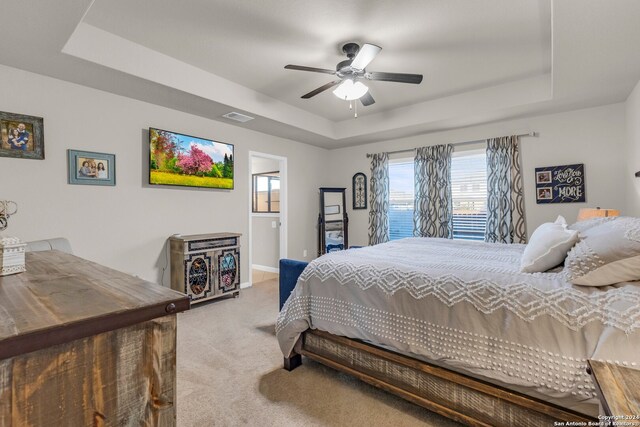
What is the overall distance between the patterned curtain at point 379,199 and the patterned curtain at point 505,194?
1.65 meters

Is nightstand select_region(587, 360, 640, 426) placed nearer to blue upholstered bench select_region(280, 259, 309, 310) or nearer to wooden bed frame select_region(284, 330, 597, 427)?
wooden bed frame select_region(284, 330, 597, 427)

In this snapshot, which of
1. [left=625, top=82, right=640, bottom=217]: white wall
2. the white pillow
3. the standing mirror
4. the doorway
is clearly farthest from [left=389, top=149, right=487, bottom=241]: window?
the white pillow

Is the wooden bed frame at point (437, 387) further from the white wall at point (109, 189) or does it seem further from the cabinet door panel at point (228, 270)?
the white wall at point (109, 189)

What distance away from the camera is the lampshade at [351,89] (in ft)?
9.91

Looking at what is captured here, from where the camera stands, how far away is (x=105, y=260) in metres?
3.28

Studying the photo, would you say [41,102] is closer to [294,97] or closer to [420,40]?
[294,97]

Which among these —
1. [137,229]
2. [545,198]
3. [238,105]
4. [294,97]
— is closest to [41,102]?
[137,229]

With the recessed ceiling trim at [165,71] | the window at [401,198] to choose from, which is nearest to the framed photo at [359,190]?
the window at [401,198]

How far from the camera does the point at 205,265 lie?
3826 mm

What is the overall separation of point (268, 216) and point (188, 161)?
7.62 feet

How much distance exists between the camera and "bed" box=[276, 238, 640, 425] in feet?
4.21

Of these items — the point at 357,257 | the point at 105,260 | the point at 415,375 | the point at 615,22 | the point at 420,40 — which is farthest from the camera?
the point at 105,260

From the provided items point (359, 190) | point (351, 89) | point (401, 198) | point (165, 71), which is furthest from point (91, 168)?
point (401, 198)

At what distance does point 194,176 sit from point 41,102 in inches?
63.4
